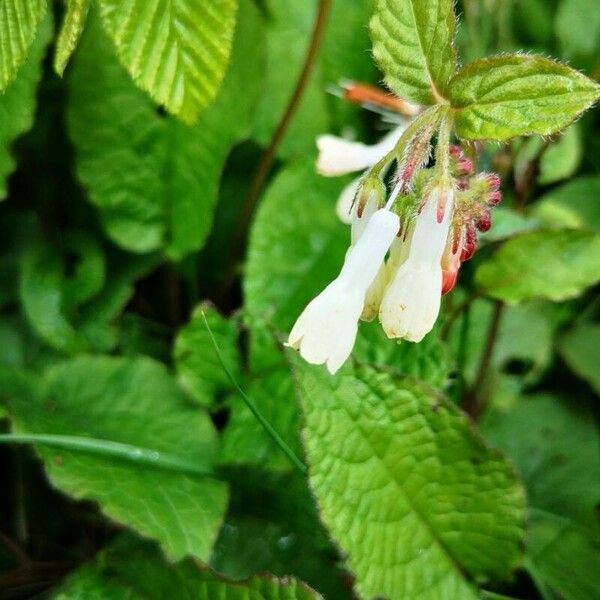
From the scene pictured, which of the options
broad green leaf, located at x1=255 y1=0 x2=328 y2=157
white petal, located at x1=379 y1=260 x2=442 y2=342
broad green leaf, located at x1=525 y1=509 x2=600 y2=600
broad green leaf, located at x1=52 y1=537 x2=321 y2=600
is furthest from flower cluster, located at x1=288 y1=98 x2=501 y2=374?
broad green leaf, located at x1=255 y1=0 x2=328 y2=157

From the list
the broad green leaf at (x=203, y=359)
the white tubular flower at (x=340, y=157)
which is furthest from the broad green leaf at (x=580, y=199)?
the broad green leaf at (x=203, y=359)

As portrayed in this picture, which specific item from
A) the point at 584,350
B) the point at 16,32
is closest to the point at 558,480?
the point at 584,350

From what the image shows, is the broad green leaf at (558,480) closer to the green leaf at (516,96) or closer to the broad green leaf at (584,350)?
the broad green leaf at (584,350)

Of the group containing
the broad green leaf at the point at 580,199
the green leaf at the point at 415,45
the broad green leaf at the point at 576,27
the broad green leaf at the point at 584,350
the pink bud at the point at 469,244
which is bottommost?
the broad green leaf at the point at 584,350

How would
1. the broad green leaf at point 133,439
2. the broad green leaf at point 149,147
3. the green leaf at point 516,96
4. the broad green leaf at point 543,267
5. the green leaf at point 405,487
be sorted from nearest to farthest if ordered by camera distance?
the green leaf at point 516,96 < the green leaf at point 405,487 < the broad green leaf at point 133,439 < the broad green leaf at point 543,267 < the broad green leaf at point 149,147

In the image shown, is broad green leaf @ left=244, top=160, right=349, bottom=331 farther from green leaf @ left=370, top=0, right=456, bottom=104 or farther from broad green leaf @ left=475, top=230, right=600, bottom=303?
green leaf @ left=370, top=0, right=456, bottom=104

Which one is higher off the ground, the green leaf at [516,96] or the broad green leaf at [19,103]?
the green leaf at [516,96]

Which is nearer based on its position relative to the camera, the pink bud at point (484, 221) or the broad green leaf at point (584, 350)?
the pink bud at point (484, 221)
